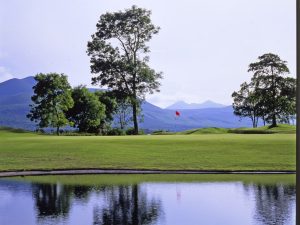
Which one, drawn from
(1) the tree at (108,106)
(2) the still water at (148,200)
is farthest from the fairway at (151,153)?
(1) the tree at (108,106)

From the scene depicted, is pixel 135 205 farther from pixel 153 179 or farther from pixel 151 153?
pixel 151 153

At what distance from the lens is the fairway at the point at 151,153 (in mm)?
12969

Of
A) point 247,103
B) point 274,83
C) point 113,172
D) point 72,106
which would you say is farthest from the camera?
point 247,103

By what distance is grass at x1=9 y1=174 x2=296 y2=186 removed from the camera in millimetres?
10391

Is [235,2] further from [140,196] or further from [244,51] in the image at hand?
[140,196]

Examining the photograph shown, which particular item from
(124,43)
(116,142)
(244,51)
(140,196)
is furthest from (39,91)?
(244,51)

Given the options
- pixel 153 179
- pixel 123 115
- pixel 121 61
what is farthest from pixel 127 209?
pixel 123 115

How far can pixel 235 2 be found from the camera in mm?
32438

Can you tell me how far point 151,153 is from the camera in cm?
1469

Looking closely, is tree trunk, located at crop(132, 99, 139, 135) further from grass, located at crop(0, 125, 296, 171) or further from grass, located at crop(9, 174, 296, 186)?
grass, located at crop(9, 174, 296, 186)

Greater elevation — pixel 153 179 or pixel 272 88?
pixel 272 88

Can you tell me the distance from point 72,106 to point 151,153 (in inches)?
475

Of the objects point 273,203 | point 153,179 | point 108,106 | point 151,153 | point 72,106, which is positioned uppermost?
point 108,106

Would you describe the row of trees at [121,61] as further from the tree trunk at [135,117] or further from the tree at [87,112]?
the tree at [87,112]
